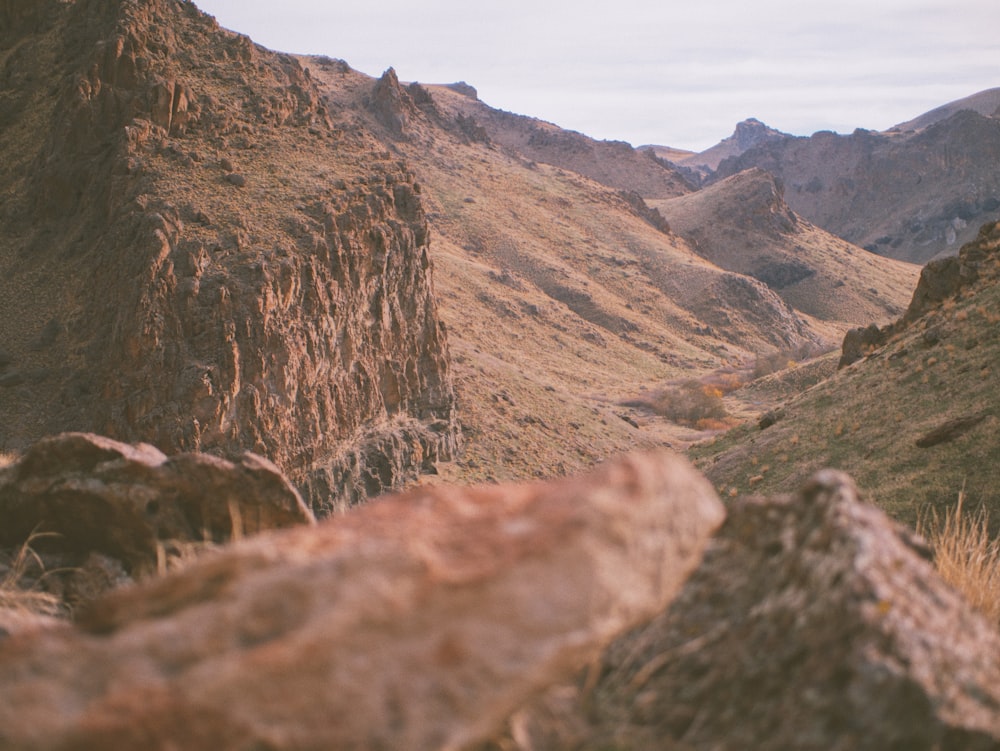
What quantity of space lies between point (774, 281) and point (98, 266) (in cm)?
7906

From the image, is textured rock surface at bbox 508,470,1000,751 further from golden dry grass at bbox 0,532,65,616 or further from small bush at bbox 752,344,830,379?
small bush at bbox 752,344,830,379

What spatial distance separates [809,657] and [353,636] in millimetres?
1775

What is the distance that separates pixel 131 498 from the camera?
5.22 metres

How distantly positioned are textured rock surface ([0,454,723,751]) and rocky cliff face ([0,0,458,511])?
1528 centimetres

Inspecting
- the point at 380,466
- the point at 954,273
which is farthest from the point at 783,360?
the point at 380,466

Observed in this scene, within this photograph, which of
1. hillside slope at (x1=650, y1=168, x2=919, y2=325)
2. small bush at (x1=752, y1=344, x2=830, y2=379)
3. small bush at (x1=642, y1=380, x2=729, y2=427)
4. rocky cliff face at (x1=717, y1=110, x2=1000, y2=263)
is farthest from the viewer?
rocky cliff face at (x1=717, y1=110, x2=1000, y2=263)

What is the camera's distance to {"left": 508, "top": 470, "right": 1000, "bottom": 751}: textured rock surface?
313 centimetres

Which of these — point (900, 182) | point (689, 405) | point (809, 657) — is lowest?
point (689, 405)

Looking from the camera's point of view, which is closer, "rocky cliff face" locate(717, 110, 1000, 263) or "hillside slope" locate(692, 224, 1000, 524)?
"hillside slope" locate(692, 224, 1000, 524)

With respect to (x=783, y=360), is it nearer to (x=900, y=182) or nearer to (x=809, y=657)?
(x=809, y=657)

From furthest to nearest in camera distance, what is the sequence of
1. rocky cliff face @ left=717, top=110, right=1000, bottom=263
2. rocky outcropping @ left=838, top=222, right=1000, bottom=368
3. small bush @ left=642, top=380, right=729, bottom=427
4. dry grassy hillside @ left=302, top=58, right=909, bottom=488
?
1. rocky cliff face @ left=717, top=110, right=1000, bottom=263
2. small bush @ left=642, top=380, right=729, bottom=427
3. dry grassy hillside @ left=302, top=58, right=909, bottom=488
4. rocky outcropping @ left=838, top=222, right=1000, bottom=368

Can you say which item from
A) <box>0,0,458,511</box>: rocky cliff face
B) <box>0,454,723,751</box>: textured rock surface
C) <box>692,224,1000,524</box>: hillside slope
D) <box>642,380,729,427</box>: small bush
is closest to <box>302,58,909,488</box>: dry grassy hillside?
<box>642,380,729,427</box>: small bush

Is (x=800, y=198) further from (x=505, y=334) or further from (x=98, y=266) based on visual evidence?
(x=98, y=266)

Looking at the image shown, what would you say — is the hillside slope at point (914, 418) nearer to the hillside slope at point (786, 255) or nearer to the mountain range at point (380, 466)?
the mountain range at point (380, 466)
